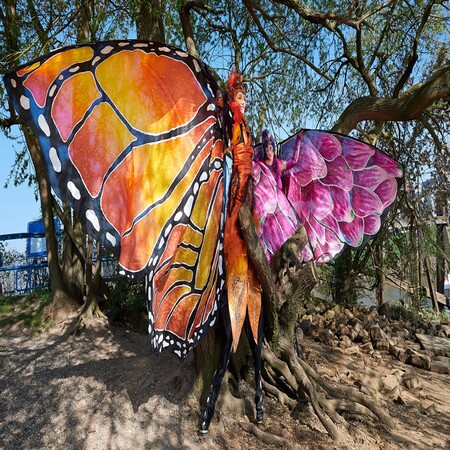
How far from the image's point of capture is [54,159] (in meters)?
2.91

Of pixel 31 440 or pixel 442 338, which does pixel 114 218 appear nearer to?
pixel 31 440

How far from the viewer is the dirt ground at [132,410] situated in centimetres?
396

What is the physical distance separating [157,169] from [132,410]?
2407 millimetres

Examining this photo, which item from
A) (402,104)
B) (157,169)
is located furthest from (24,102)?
(402,104)

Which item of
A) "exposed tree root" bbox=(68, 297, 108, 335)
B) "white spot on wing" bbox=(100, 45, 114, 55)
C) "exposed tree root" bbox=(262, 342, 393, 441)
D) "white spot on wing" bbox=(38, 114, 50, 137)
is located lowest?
"exposed tree root" bbox=(262, 342, 393, 441)

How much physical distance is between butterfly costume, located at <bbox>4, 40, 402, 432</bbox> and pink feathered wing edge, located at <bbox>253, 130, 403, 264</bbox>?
0.12 m

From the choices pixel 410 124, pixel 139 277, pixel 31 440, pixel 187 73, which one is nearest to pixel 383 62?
pixel 410 124

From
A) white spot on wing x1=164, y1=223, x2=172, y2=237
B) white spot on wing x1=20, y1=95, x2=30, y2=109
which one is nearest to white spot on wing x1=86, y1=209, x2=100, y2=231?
white spot on wing x1=164, y1=223, x2=172, y2=237

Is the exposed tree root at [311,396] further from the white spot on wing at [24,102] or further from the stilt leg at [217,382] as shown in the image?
the white spot on wing at [24,102]

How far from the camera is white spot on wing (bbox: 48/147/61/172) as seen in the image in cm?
290

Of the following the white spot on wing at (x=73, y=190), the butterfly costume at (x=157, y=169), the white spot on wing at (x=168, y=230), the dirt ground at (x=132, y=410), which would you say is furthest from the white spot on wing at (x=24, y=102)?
the dirt ground at (x=132, y=410)

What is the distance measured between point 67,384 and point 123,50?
11.1 feet

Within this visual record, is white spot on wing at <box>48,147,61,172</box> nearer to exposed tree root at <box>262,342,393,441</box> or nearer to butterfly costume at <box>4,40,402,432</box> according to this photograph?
butterfly costume at <box>4,40,402,432</box>

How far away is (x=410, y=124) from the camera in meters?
9.25
